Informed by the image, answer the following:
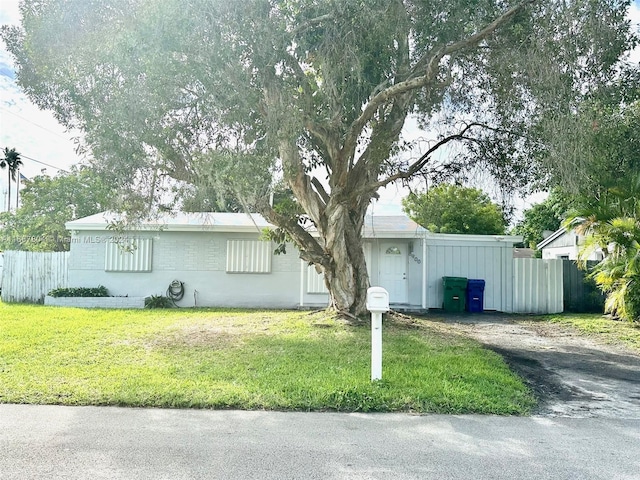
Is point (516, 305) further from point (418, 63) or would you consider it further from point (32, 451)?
point (32, 451)

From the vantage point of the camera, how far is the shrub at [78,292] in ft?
47.3

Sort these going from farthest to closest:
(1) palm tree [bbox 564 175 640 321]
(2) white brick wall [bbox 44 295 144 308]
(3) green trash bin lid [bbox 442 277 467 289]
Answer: (3) green trash bin lid [bbox 442 277 467 289] → (2) white brick wall [bbox 44 295 144 308] → (1) palm tree [bbox 564 175 640 321]

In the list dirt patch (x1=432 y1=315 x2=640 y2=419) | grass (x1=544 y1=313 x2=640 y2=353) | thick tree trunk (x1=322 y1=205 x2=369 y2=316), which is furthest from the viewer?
thick tree trunk (x1=322 y1=205 x2=369 y2=316)

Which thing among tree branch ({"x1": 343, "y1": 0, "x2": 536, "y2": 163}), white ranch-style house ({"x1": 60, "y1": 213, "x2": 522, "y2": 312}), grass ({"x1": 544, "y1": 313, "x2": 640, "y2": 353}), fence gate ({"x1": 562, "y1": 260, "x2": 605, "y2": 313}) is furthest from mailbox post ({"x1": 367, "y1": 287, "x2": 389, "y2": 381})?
fence gate ({"x1": 562, "y1": 260, "x2": 605, "y2": 313})

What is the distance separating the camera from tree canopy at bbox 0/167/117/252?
25016 mm

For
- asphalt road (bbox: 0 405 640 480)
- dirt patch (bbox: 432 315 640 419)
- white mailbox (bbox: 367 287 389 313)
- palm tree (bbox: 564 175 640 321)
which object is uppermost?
palm tree (bbox: 564 175 640 321)

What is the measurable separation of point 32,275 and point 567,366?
48.4 feet

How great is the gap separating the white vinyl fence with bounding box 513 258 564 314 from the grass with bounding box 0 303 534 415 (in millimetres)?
5392

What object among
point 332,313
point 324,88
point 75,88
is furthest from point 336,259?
point 75,88

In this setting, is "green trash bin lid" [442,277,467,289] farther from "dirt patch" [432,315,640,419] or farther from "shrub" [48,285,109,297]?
"shrub" [48,285,109,297]

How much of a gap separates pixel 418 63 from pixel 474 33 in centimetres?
128

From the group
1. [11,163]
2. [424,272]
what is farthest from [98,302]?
[11,163]

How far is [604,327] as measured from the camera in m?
11.6

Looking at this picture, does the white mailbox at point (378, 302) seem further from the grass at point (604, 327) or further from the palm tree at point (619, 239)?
the palm tree at point (619, 239)
